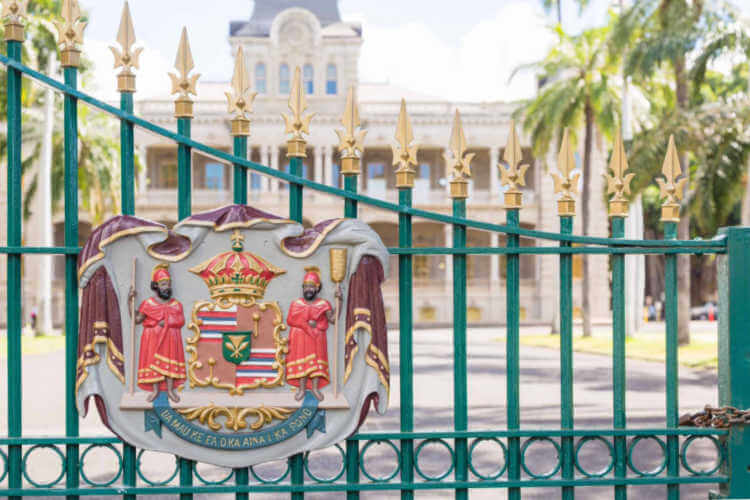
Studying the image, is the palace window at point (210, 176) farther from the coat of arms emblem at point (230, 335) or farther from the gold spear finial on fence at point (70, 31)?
the coat of arms emblem at point (230, 335)

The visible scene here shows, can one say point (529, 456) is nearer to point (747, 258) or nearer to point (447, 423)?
point (447, 423)

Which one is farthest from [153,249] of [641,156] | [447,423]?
[641,156]

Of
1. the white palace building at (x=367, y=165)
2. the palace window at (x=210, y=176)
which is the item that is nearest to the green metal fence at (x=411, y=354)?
the white palace building at (x=367, y=165)

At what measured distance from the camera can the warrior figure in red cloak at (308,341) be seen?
3395mm

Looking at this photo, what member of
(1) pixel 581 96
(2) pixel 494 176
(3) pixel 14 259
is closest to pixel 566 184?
(3) pixel 14 259

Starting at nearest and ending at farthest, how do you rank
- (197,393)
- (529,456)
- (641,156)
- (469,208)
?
(197,393)
(529,456)
(641,156)
(469,208)

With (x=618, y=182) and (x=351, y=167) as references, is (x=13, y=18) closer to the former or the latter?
(x=351, y=167)

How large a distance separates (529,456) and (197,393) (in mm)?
5152

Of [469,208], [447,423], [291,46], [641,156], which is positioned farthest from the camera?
[291,46]

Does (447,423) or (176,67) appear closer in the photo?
(176,67)

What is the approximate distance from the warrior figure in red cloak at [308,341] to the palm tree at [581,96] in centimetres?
2177

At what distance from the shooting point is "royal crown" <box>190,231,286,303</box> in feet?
11.2

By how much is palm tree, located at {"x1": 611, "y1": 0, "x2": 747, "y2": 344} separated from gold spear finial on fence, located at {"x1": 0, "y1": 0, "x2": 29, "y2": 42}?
13.8 m

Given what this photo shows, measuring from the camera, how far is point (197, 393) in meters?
3.41
